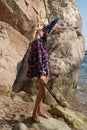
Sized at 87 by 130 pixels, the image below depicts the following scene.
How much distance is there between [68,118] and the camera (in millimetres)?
8094

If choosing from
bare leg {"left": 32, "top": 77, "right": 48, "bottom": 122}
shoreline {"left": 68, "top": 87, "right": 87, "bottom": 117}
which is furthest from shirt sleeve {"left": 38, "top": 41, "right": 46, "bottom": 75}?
shoreline {"left": 68, "top": 87, "right": 87, "bottom": 117}

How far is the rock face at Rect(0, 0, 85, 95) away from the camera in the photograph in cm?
1014

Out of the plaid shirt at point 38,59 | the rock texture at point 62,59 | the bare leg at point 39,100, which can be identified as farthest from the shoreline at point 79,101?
the plaid shirt at point 38,59

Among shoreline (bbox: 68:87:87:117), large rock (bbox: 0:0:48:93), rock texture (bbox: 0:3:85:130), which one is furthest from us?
shoreline (bbox: 68:87:87:117)

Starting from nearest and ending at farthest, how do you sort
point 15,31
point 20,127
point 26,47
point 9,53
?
point 20,127 → point 9,53 → point 15,31 → point 26,47

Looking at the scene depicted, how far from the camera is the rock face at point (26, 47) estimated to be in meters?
10.1

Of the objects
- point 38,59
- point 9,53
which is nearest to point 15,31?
point 9,53

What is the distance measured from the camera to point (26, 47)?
1117 cm

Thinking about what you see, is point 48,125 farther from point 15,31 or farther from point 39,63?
point 15,31

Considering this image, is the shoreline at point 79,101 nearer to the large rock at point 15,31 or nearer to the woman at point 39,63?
the large rock at point 15,31

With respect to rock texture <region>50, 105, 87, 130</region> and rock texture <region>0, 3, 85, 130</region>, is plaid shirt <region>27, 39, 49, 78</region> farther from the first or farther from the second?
rock texture <region>0, 3, 85, 130</region>

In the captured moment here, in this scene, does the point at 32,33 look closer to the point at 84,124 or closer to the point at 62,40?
the point at 62,40

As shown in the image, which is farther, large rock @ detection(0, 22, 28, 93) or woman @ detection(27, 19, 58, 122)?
large rock @ detection(0, 22, 28, 93)

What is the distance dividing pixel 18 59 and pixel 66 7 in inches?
187
